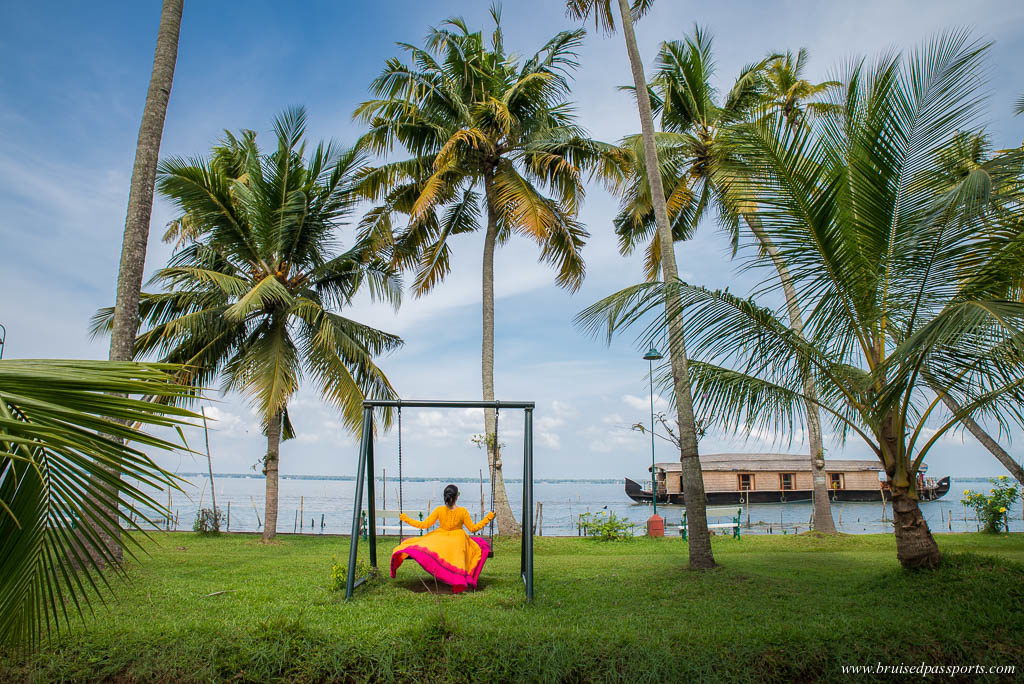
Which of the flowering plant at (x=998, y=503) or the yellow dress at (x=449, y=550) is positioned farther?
the flowering plant at (x=998, y=503)

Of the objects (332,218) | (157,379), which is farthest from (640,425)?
(157,379)

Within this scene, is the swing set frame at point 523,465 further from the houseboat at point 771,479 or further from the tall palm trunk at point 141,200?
A: the houseboat at point 771,479

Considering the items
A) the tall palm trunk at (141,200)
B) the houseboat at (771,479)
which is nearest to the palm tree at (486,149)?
the tall palm trunk at (141,200)

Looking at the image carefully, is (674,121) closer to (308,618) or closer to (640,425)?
(640,425)

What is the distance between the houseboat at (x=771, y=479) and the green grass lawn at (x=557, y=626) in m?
32.1

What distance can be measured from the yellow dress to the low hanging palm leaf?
484cm

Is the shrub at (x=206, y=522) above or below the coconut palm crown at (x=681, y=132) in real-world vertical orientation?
below

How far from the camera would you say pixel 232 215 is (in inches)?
581

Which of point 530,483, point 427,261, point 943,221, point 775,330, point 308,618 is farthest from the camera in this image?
point 427,261

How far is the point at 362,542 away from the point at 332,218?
8007 millimetres

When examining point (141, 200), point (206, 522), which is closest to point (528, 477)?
point (141, 200)

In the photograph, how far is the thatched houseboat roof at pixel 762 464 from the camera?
1574 inches

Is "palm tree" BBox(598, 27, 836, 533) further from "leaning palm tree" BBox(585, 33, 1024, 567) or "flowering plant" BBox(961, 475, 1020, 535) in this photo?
"leaning palm tree" BBox(585, 33, 1024, 567)

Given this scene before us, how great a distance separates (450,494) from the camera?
Answer: 7.85 meters
